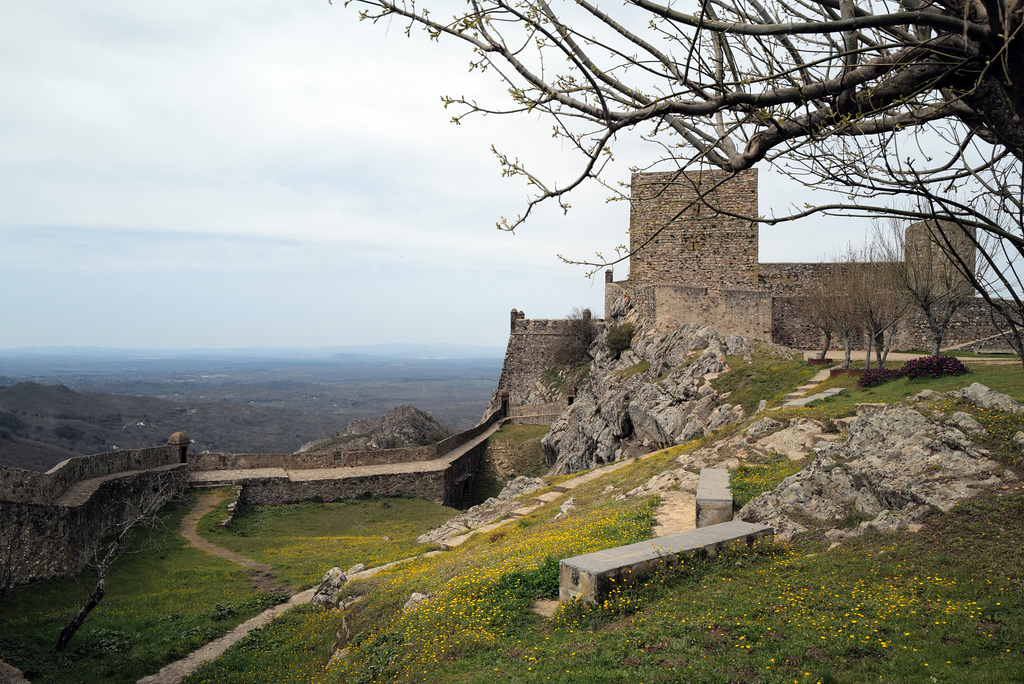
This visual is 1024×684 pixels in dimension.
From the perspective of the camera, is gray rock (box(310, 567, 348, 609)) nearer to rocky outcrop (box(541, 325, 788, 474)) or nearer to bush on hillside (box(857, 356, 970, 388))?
rocky outcrop (box(541, 325, 788, 474))

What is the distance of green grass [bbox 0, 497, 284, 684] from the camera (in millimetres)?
10339

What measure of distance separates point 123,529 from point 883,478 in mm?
16573

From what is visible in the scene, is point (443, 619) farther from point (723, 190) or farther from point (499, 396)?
point (499, 396)

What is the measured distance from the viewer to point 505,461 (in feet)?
121

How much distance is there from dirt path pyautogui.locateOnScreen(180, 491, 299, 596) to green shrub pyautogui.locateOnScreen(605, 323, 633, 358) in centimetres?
1907

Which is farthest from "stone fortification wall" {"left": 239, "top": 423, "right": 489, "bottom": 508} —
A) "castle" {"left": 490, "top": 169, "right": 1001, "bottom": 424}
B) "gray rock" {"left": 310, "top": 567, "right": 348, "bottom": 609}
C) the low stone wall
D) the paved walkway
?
"gray rock" {"left": 310, "top": 567, "right": 348, "bottom": 609}

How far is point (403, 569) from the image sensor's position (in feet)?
42.8

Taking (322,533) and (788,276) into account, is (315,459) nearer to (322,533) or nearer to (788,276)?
(322,533)

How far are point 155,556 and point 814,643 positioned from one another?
62.0 feet

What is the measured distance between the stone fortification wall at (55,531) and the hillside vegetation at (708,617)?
140 inches

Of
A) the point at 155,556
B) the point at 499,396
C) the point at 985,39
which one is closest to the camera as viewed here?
the point at 985,39

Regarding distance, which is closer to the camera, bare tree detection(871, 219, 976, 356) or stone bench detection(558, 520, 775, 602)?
stone bench detection(558, 520, 775, 602)

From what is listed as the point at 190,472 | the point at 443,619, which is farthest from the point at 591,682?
A: the point at 190,472

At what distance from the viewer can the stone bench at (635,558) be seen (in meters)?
7.00
